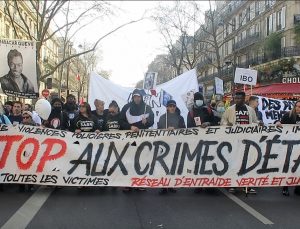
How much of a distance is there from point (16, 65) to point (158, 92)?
5.27 meters

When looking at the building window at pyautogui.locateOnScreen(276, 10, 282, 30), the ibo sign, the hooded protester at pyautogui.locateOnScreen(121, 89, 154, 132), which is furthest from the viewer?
the building window at pyautogui.locateOnScreen(276, 10, 282, 30)

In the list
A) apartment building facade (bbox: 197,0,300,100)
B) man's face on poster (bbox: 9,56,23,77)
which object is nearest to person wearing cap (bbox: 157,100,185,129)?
man's face on poster (bbox: 9,56,23,77)

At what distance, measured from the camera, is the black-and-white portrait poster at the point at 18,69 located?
10.2 metres

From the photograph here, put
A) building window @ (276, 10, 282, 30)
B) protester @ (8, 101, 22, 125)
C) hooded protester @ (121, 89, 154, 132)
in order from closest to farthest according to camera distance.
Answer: hooded protester @ (121, 89, 154, 132)
protester @ (8, 101, 22, 125)
building window @ (276, 10, 282, 30)

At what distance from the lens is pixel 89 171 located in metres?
7.61

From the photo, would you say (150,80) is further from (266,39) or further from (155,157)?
(266,39)

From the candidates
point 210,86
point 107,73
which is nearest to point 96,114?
point 210,86

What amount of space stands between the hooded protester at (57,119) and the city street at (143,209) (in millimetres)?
1365

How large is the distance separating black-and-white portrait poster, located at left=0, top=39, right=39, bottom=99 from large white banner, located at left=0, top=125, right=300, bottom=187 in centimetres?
267

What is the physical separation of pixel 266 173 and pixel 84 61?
57.1m

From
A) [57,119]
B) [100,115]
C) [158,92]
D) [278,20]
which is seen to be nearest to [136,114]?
[100,115]

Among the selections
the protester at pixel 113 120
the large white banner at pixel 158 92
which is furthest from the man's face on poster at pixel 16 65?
the large white banner at pixel 158 92

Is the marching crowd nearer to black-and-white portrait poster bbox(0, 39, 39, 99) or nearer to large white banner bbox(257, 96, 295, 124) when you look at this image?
black-and-white portrait poster bbox(0, 39, 39, 99)

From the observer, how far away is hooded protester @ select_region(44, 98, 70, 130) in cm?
901
